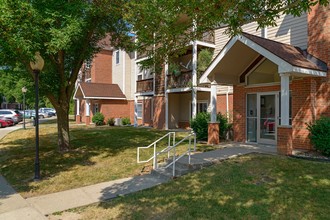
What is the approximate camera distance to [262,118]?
11.1m

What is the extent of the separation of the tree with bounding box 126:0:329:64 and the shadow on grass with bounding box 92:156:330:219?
373cm

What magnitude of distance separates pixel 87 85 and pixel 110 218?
24594 mm

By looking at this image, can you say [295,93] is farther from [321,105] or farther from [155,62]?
[155,62]

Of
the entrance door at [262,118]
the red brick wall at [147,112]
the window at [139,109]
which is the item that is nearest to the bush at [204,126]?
the entrance door at [262,118]

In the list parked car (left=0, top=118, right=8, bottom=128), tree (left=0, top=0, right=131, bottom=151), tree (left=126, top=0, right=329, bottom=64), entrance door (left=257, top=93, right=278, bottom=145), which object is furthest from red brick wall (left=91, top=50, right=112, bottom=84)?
entrance door (left=257, top=93, right=278, bottom=145)

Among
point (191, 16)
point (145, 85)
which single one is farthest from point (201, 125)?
point (145, 85)

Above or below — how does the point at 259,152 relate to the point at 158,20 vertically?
below

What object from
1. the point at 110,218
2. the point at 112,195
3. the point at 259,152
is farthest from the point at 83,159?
the point at 259,152

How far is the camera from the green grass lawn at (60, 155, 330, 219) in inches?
189

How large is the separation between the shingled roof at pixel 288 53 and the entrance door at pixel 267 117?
1.81 meters

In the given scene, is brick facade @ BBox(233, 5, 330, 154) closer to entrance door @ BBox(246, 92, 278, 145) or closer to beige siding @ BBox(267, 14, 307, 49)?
entrance door @ BBox(246, 92, 278, 145)

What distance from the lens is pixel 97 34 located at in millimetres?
12078

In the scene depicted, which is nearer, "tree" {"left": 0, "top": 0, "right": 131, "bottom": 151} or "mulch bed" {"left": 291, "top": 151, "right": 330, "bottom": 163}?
"tree" {"left": 0, "top": 0, "right": 131, "bottom": 151}

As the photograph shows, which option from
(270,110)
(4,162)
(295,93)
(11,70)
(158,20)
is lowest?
(4,162)
